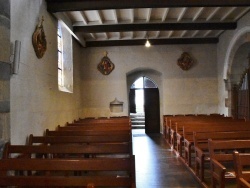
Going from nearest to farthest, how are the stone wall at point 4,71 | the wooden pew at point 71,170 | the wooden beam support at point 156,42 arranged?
the wooden pew at point 71,170 < the stone wall at point 4,71 < the wooden beam support at point 156,42

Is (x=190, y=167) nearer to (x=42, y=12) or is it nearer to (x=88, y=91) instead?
(x=42, y=12)

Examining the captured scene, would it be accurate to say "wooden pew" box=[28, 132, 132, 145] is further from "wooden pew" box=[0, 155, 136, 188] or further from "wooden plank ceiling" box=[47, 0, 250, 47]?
"wooden plank ceiling" box=[47, 0, 250, 47]

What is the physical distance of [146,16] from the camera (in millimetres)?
8281

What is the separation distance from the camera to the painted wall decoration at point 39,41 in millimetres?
5461

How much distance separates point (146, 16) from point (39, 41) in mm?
3742

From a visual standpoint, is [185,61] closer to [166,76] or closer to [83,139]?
[166,76]

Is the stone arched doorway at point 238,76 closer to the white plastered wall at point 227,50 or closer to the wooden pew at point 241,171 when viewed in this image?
the white plastered wall at point 227,50

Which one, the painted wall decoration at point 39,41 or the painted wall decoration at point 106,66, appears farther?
Answer: the painted wall decoration at point 106,66

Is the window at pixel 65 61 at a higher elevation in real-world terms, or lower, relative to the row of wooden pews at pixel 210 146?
higher

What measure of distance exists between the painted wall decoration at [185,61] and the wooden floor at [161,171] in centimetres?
430

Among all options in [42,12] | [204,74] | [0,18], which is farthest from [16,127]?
[204,74]

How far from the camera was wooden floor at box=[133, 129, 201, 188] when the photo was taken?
15.8ft

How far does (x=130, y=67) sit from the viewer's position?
11273mm

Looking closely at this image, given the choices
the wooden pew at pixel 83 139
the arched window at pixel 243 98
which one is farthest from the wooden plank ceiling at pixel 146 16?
the wooden pew at pixel 83 139
